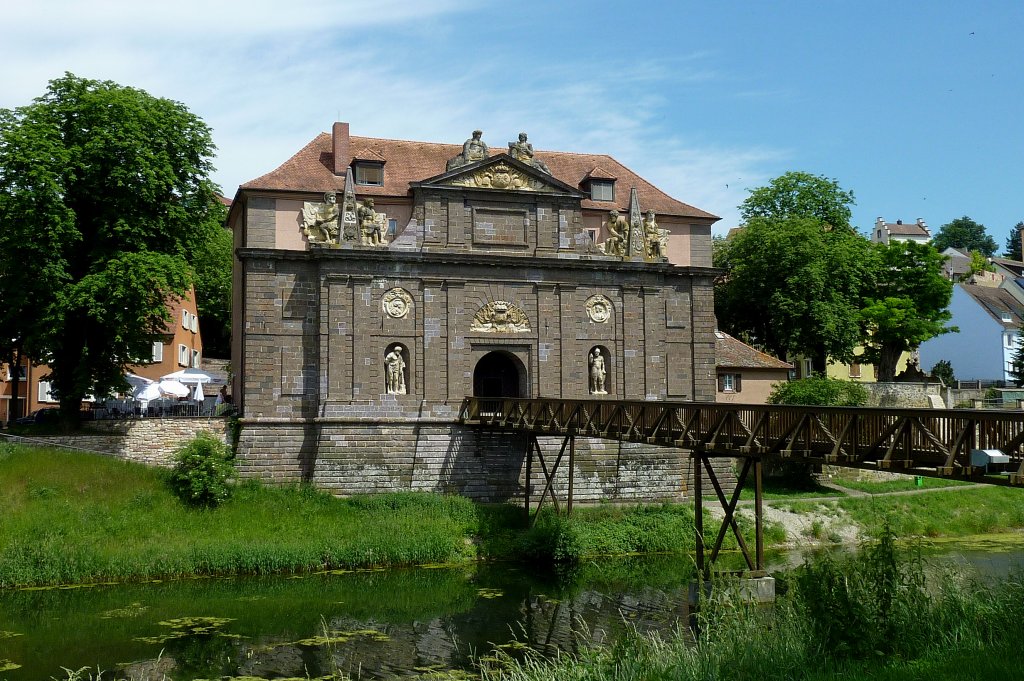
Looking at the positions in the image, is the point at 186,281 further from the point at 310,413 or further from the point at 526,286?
the point at 526,286

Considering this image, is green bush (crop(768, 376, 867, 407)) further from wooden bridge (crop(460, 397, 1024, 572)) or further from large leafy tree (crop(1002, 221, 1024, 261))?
large leafy tree (crop(1002, 221, 1024, 261))

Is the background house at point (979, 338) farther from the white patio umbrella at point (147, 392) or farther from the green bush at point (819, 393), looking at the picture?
the white patio umbrella at point (147, 392)

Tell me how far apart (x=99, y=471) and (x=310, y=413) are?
662 centimetres

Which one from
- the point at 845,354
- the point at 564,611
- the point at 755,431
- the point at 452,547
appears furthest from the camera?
the point at 845,354

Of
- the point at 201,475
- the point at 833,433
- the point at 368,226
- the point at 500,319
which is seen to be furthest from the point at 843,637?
the point at 368,226

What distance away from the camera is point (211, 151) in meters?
34.2

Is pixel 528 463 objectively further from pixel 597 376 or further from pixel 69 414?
pixel 69 414

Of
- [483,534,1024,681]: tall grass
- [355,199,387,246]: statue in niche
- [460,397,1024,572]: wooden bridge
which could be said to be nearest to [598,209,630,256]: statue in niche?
[355,199,387,246]: statue in niche

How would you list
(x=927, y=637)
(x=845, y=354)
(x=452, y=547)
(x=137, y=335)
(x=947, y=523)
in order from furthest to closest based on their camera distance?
(x=845, y=354), (x=947, y=523), (x=137, y=335), (x=452, y=547), (x=927, y=637)

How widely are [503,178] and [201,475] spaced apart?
14.1 meters

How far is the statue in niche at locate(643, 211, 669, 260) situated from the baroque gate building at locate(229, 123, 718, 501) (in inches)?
2.8

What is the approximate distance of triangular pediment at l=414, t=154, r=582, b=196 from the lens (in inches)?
1363

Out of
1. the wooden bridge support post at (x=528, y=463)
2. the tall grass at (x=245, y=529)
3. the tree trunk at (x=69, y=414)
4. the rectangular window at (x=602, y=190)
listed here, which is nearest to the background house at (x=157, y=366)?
the tree trunk at (x=69, y=414)

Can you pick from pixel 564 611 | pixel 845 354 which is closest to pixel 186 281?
pixel 564 611
